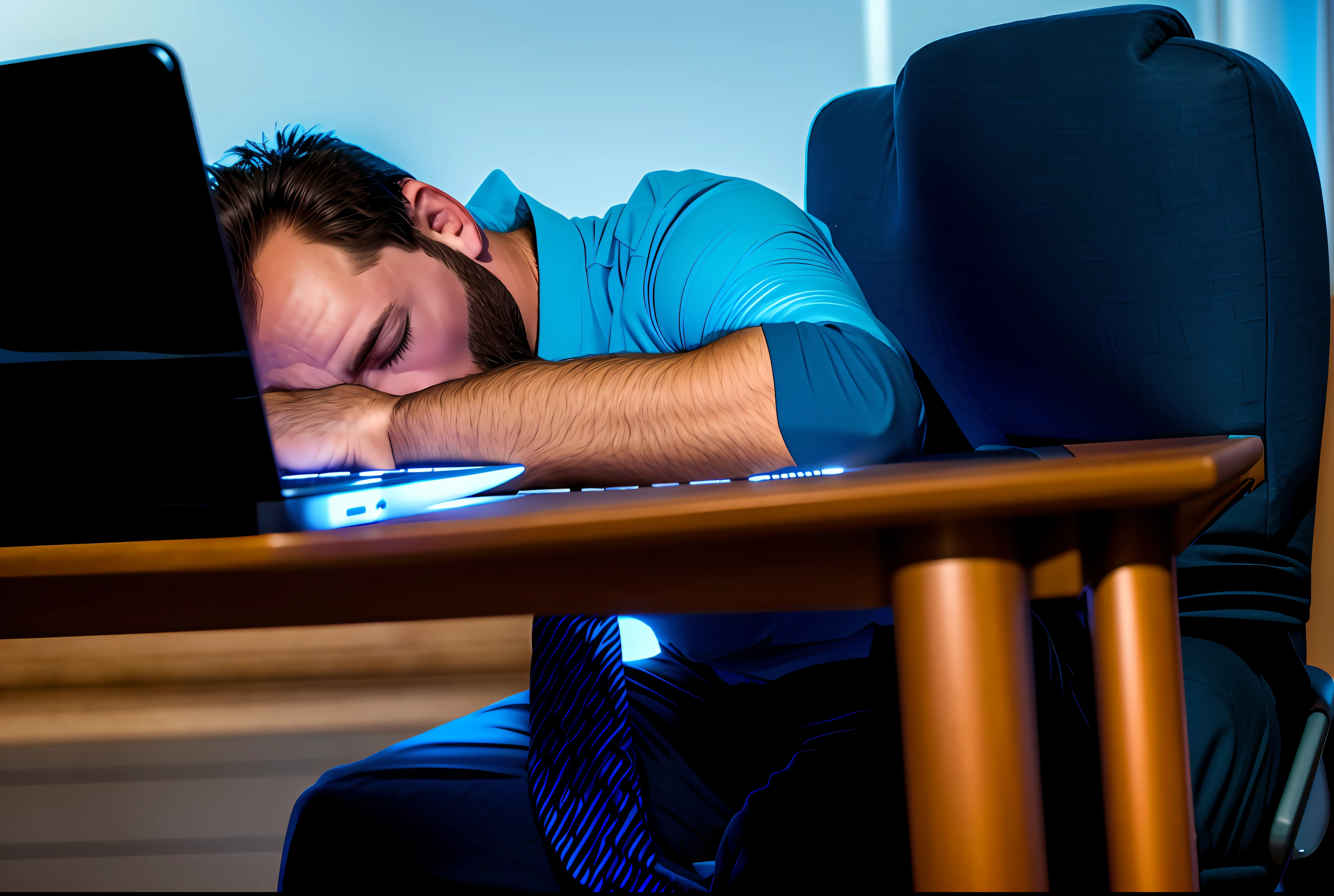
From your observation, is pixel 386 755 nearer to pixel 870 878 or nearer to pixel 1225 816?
pixel 870 878

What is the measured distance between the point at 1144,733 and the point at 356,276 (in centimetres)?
103

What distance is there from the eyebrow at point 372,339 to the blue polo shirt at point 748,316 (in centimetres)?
23

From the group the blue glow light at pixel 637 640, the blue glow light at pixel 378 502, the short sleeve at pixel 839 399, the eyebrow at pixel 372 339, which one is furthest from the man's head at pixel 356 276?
the blue glow light at pixel 378 502

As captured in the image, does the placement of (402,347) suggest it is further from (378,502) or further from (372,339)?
(378,502)

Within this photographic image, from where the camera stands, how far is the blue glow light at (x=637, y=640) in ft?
3.29

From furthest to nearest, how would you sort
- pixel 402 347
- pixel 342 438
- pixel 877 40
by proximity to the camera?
pixel 877 40 < pixel 402 347 < pixel 342 438

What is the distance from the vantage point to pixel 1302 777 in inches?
22.9

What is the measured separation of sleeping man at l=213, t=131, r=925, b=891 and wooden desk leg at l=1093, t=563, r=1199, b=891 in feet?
0.87

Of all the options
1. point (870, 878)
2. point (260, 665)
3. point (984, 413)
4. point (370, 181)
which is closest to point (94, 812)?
point (260, 665)

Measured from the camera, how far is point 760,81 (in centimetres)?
144

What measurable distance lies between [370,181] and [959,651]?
1.18 metres

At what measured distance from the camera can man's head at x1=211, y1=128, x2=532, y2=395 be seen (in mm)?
1020

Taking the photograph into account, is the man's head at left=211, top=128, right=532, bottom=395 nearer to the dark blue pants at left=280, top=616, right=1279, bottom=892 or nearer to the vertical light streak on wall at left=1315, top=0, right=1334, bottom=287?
the dark blue pants at left=280, top=616, right=1279, bottom=892

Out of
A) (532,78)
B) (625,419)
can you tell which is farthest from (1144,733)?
(532,78)
